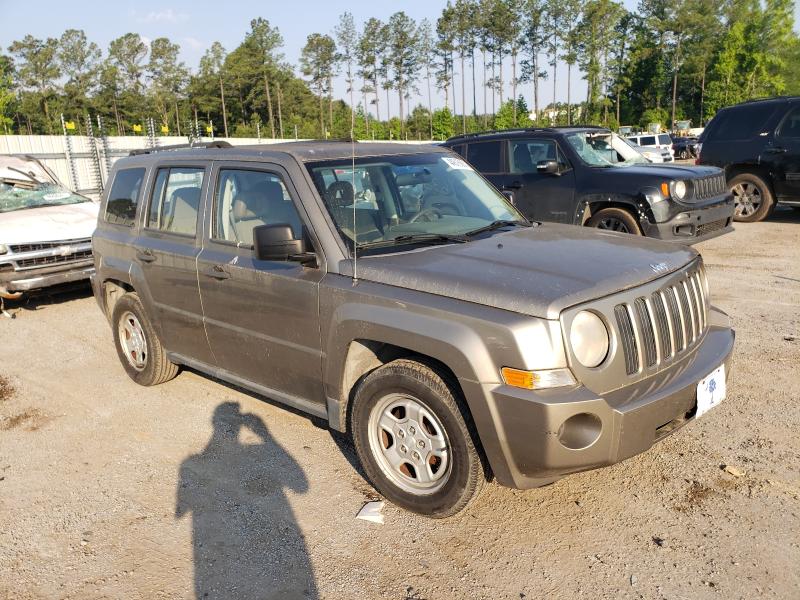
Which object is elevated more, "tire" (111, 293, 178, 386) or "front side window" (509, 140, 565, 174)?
"front side window" (509, 140, 565, 174)

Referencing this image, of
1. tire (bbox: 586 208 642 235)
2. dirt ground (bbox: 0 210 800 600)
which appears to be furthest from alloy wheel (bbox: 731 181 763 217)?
dirt ground (bbox: 0 210 800 600)

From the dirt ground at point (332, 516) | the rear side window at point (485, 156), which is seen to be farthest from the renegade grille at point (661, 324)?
the rear side window at point (485, 156)

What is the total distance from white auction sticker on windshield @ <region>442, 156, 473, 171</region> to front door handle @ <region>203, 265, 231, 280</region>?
1.70m

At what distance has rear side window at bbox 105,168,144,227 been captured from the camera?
17.2ft

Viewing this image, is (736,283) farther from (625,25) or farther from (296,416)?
(625,25)

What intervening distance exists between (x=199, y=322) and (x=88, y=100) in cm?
8531

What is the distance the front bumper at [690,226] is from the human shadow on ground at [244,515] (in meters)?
5.72

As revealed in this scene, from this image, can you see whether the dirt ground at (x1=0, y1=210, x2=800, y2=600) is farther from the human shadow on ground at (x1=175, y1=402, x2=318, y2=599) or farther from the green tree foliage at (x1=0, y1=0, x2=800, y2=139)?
the green tree foliage at (x1=0, y1=0, x2=800, y2=139)

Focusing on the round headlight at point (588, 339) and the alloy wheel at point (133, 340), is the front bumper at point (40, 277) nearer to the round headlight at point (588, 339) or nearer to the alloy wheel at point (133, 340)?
the alloy wheel at point (133, 340)

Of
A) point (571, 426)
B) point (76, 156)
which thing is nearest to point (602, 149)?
point (571, 426)

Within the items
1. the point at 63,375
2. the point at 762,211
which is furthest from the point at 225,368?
the point at 762,211

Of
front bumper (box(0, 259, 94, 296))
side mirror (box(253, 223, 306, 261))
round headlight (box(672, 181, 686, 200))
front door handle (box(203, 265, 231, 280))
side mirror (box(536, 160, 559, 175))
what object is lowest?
front bumper (box(0, 259, 94, 296))

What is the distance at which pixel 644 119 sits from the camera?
7669 centimetres

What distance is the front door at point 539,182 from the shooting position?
8.93 metres
